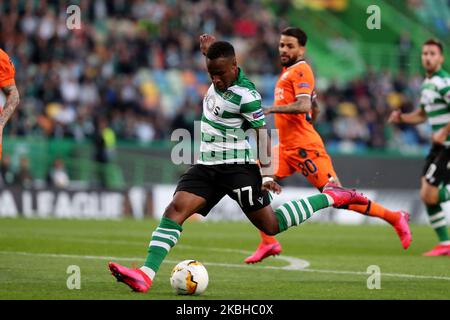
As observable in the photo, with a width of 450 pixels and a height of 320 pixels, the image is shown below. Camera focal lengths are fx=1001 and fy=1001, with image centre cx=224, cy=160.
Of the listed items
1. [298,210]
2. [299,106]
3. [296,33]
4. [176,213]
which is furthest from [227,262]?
[176,213]

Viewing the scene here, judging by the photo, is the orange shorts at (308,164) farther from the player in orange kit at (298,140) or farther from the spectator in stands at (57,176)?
the spectator in stands at (57,176)

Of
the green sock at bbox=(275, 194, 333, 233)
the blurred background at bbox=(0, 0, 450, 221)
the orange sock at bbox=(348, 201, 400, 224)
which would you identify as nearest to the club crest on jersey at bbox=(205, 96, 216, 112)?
the green sock at bbox=(275, 194, 333, 233)

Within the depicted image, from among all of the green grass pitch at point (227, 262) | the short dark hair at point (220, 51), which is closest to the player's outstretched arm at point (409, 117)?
the green grass pitch at point (227, 262)

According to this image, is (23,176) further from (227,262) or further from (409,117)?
(227,262)

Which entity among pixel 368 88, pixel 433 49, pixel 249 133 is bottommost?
pixel 249 133

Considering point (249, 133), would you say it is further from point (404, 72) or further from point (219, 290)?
point (404, 72)

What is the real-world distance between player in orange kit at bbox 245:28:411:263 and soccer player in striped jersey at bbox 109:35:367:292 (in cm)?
237

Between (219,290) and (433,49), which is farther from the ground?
(433,49)

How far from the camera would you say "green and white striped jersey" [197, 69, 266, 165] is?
344 inches

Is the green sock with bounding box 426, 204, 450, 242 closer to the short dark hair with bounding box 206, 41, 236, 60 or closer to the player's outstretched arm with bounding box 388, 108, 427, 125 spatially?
the player's outstretched arm with bounding box 388, 108, 427, 125

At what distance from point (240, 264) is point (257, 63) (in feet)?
61.3
